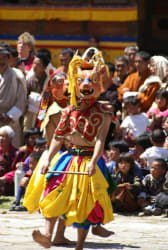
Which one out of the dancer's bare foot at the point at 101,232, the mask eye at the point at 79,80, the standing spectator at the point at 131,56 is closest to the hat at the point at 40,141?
the standing spectator at the point at 131,56

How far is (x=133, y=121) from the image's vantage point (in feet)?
33.9

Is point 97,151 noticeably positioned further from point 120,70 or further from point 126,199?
point 120,70

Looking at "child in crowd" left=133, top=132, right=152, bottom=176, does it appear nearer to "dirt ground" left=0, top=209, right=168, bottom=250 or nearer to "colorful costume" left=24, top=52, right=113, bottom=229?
"dirt ground" left=0, top=209, right=168, bottom=250

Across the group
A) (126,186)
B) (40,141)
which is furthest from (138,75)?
(126,186)

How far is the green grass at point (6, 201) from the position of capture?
31.1ft

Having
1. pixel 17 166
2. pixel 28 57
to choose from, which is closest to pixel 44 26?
pixel 28 57

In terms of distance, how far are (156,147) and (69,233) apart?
85.9 inches

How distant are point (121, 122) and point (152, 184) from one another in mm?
2007

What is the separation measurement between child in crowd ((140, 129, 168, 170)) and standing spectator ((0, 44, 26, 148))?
2204mm

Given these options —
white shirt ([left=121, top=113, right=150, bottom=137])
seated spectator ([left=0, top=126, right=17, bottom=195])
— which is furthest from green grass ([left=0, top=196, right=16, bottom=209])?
white shirt ([left=121, top=113, right=150, bottom=137])

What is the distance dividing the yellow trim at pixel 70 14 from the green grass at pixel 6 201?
5.27 metres

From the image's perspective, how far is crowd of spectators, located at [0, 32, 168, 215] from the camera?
9.05 meters

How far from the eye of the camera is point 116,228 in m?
7.96

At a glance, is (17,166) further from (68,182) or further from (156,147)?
(68,182)
